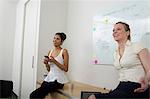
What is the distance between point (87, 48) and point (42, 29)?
0.87 m

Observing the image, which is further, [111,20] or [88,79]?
[88,79]

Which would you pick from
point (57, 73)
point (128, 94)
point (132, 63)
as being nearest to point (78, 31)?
point (57, 73)

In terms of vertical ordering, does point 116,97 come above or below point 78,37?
below

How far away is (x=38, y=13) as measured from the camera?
3.39 metres

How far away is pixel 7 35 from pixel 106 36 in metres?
2.77

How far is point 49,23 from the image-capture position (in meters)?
3.49

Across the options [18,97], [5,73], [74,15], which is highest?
[74,15]

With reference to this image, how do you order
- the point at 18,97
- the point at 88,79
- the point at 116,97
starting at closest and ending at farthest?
the point at 116,97 < the point at 88,79 < the point at 18,97

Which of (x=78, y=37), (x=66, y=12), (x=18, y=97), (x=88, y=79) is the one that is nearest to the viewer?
(x=88, y=79)

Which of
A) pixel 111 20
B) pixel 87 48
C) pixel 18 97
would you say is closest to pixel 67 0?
pixel 87 48

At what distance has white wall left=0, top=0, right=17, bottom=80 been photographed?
A: 4.53 metres

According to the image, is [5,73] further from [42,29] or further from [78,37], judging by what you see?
[78,37]

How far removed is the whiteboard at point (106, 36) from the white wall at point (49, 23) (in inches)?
36.6

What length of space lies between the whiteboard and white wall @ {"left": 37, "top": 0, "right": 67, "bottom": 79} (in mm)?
929
